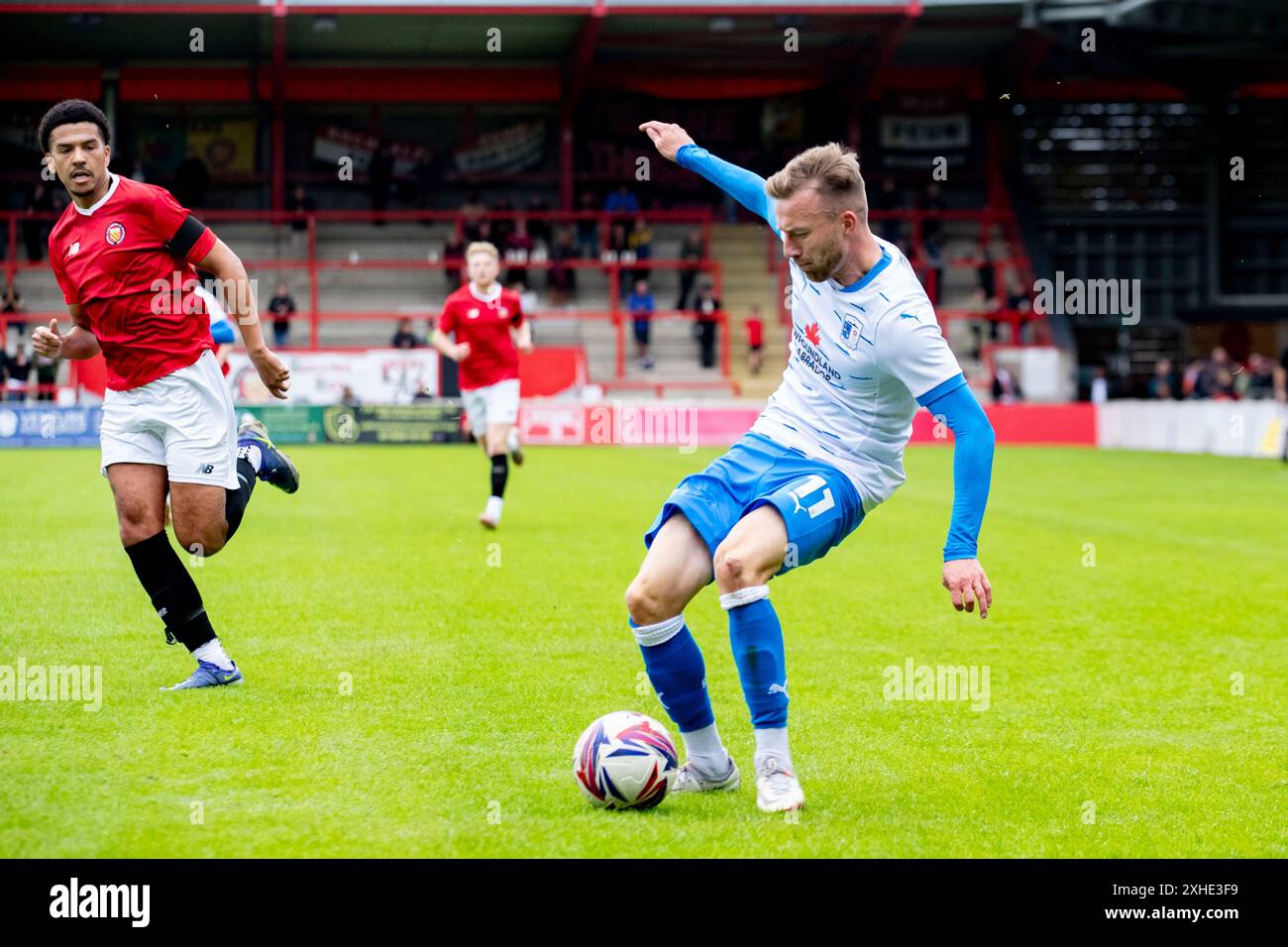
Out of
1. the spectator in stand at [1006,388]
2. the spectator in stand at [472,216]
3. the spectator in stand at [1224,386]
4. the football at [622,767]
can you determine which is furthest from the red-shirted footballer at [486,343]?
the spectator in stand at [472,216]

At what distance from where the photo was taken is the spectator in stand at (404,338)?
112 feet

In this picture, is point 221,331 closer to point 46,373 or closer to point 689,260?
point 46,373

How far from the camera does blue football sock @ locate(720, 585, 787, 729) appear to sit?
211 inches

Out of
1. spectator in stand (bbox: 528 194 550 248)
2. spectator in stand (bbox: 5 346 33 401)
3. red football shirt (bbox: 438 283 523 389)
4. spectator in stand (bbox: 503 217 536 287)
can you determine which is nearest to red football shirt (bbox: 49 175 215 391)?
red football shirt (bbox: 438 283 523 389)

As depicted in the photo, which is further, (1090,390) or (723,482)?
(1090,390)

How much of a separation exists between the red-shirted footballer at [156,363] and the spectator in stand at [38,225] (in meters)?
30.8

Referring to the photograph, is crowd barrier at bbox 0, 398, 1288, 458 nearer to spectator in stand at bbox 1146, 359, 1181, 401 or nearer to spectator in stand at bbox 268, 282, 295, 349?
spectator in stand at bbox 268, 282, 295, 349

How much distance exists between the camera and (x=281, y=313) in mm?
34344

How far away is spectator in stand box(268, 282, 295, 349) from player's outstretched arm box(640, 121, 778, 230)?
93.6 feet

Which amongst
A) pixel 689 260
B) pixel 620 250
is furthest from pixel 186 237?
pixel 620 250

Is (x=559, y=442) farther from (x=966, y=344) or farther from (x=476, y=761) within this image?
(x=476, y=761)
